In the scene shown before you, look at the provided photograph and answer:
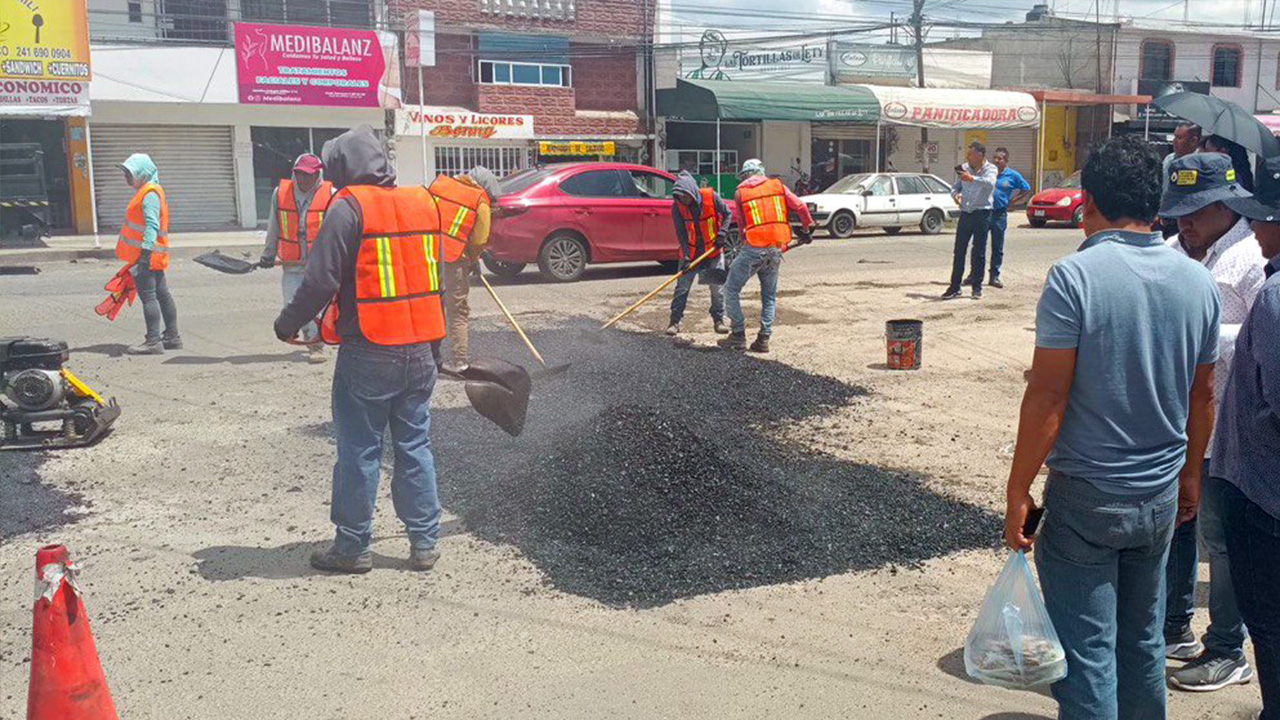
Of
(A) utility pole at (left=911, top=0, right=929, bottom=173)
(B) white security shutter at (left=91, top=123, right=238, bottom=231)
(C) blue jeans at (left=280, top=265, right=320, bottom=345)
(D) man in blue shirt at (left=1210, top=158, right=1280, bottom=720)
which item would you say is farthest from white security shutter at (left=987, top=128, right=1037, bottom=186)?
(D) man in blue shirt at (left=1210, top=158, right=1280, bottom=720)

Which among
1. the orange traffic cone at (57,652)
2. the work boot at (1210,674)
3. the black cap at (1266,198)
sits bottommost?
the work boot at (1210,674)

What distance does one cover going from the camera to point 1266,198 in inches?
142

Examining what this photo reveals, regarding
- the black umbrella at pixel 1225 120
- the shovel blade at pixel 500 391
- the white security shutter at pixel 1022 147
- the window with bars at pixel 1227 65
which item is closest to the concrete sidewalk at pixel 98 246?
the shovel blade at pixel 500 391

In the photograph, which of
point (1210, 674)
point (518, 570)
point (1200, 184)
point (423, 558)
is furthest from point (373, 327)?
point (1210, 674)

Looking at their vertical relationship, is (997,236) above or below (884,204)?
below

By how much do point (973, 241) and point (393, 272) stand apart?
10218mm

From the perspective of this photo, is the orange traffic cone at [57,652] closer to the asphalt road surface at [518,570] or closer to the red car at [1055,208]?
the asphalt road surface at [518,570]

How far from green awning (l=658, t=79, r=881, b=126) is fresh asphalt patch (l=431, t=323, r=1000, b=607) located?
885 inches

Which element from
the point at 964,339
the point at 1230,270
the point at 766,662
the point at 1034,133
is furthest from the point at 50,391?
the point at 1034,133

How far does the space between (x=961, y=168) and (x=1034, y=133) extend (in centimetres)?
2833

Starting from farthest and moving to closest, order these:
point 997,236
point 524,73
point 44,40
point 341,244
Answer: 1. point 524,73
2. point 44,40
3. point 997,236
4. point 341,244

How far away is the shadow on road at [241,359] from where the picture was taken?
32.3ft

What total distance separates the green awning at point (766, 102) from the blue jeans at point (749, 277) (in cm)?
1912

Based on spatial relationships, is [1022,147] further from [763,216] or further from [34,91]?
[763,216]
